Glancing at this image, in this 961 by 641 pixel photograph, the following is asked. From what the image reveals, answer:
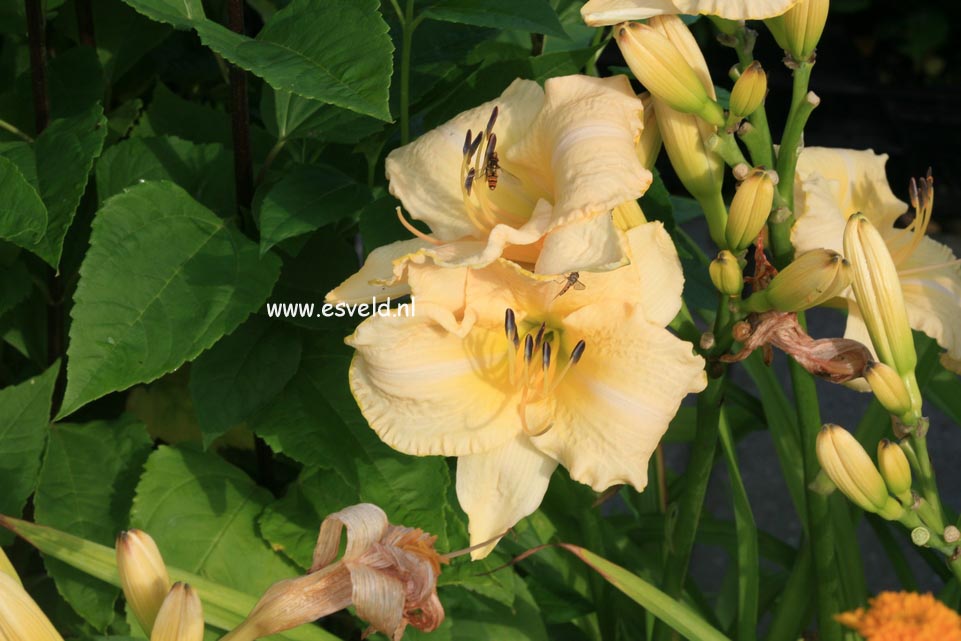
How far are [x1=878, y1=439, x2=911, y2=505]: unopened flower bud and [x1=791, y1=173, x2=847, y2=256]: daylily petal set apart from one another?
11cm

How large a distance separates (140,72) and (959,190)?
159 centimetres

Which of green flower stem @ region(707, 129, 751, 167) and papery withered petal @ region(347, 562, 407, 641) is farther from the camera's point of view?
green flower stem @ region(707, 129, 751, 167)

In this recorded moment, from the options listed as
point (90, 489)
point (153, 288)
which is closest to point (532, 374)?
point (153, 288)

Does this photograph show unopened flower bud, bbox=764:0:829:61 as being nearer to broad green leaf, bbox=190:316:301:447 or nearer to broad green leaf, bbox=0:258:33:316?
broad green leaf, bbox=190:316:301:447

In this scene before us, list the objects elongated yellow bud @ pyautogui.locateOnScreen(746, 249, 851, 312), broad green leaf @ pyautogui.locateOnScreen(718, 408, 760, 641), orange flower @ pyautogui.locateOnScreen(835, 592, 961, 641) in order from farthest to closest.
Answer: broad green leaf @ pyautogui.locateOnScreen(718, 408, 760, 641)
elongated yellow bud @ pyautogui.locateOnScreen(746, 249, 851, 312)
orange flower @ pyautogui.locateOnScreen(835, 592, 961, 641)

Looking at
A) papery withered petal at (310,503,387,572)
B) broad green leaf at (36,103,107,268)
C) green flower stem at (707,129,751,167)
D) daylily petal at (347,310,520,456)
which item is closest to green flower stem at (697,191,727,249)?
green flower stem at (707,129,751,167)

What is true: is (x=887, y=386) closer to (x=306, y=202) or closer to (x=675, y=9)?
(x=675, y=9)

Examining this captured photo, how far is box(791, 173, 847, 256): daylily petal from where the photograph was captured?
25.5 inches

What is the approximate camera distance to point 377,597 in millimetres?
511

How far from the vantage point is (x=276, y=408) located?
740 mm

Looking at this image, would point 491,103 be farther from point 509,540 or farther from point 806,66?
point 509,540

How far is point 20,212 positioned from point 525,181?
27 centimetres

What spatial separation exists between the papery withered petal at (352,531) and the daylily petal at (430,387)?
A: 0.09 meters

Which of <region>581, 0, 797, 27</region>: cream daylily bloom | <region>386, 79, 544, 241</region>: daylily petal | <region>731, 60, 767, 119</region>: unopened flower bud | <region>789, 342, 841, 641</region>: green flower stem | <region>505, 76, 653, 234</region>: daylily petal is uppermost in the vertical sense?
<region>581, 0, 797, 27</region>: cream daylily bloom
